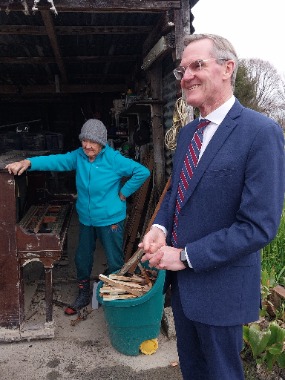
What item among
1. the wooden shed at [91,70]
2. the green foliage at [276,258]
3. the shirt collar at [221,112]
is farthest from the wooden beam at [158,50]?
the green foliage at [276,258]

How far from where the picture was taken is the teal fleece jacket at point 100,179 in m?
4.23

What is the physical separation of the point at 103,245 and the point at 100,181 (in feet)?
2.57

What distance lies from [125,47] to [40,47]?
1297 millimetres

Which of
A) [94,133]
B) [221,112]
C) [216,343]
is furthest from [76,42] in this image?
[216,343]

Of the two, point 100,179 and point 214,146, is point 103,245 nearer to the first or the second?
point 100,179

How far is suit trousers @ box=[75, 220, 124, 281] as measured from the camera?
4.39 metres

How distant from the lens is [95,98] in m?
11.0

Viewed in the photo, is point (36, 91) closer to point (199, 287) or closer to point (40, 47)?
point (40, 47)

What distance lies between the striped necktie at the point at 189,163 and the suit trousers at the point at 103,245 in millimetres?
2242

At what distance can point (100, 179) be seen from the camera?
423 centimetres

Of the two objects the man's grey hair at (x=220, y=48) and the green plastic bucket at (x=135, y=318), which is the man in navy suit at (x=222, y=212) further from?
the green plastic bucket at (x=135, y=318)

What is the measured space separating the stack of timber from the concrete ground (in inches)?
23.0

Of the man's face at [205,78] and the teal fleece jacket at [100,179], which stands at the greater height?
the man's face at [205,78]

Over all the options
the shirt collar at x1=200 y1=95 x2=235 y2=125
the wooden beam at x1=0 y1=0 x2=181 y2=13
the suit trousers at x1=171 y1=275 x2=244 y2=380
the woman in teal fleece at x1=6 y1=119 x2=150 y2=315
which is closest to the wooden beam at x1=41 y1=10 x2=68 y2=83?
the wooden beam at x1=0 y1=0 x2=181 y2=13
